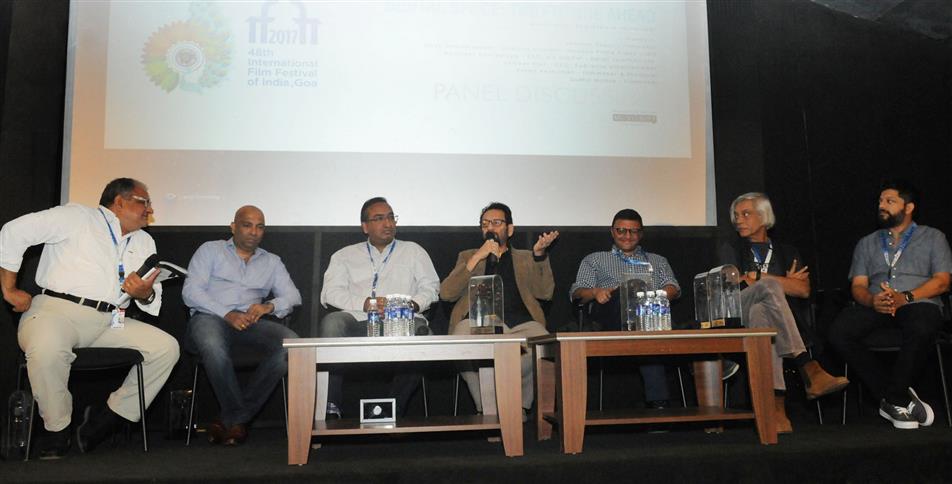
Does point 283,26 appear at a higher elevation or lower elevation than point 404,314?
higher

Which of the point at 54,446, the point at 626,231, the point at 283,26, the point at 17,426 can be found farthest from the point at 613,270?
the point at 17,426

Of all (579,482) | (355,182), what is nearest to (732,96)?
(355,182)

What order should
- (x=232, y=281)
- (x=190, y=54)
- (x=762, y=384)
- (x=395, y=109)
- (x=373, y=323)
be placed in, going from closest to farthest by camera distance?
(x=762, y=384) → (x=373, y=323) → (x=232, y=281) → (x=190, y=54) → (x=395, y=109)

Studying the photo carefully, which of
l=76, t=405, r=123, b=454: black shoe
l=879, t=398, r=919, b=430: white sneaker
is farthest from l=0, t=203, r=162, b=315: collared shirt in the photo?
l=879, t=398, r=919, b=430: white sneaker

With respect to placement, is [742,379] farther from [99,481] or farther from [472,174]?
[99,481]

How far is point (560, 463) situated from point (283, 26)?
3.03m

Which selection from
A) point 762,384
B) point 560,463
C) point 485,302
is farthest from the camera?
point 485,302

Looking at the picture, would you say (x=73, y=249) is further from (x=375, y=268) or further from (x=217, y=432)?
(x=375, y=268)

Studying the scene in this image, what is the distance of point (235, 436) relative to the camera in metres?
3.55

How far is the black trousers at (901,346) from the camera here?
3.65 m

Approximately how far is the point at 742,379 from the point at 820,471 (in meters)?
1.42

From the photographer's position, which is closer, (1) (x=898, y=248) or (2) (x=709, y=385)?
(2) (x=709, y=385)

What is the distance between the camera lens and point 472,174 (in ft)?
14.9

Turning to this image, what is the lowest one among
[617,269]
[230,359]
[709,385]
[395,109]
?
[709,385]
